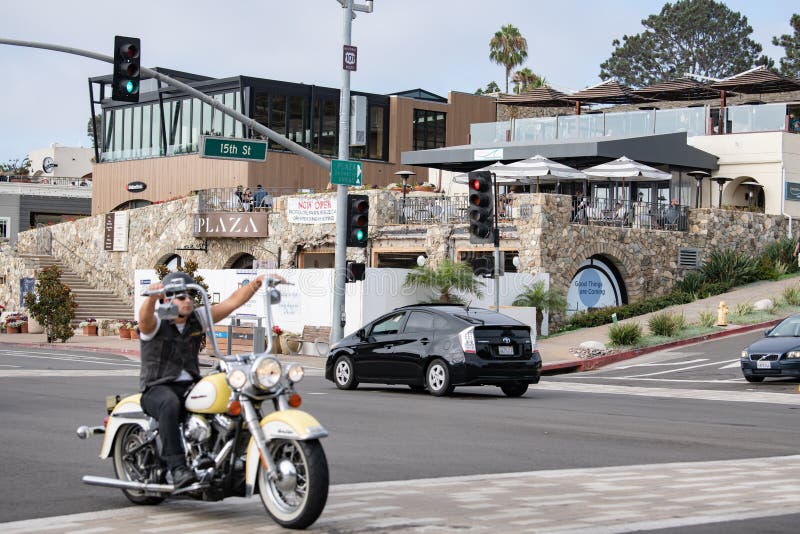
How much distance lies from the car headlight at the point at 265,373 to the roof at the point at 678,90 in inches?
1724

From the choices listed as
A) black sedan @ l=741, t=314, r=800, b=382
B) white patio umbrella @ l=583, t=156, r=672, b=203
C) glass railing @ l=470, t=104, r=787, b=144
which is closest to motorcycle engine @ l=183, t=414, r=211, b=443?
black sedan @ l=741, t=314, r=800, b=382

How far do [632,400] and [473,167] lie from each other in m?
29.0

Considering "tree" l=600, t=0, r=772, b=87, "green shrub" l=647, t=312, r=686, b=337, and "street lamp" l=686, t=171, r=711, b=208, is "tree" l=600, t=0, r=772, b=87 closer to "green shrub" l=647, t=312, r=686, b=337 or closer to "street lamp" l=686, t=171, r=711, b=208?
"street lamp" l=686, t=171, r=711, b=208

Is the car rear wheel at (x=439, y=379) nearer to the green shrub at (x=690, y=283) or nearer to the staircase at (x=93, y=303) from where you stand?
the green shrub at (x=690, y=283)

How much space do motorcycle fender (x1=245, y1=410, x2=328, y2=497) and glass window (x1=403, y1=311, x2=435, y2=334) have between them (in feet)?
40.6

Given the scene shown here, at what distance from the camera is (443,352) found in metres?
19.3

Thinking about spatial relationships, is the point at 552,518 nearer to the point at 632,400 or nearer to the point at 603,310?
the point at 632,400

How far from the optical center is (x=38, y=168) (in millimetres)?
93875

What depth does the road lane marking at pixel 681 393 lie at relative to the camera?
20.3 m

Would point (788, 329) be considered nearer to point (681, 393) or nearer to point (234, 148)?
point (681, 393)

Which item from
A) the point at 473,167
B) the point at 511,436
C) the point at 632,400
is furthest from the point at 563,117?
the point at 511,436

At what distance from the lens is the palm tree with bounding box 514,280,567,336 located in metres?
33.8

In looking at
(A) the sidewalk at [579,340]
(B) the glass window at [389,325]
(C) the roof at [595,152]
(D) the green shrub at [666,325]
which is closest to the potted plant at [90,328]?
(A) the sidewalk at [579,340]

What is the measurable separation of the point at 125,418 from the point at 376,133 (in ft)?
173
